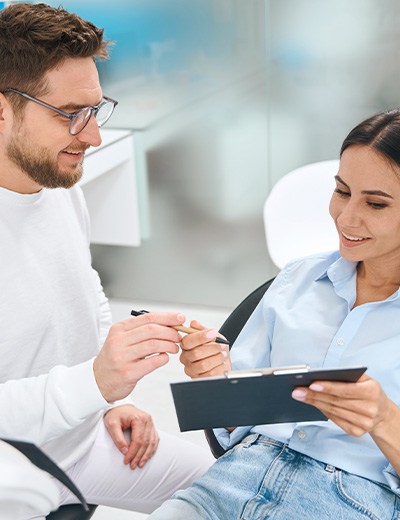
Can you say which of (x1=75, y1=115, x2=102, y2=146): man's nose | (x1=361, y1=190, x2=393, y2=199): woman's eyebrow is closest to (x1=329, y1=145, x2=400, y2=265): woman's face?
(x1=361, y1=190, x2=393, y2=199): woman's eyebrow

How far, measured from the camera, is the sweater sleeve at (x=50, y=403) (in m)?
1.46

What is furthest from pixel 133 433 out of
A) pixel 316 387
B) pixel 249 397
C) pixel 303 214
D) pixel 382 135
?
pixel 303 214

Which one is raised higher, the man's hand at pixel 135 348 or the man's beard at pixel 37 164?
the man's beard at pixel 37 164

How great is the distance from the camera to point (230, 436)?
162 cm

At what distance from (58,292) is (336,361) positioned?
1.91ft

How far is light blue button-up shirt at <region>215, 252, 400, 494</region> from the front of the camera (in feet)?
4.80

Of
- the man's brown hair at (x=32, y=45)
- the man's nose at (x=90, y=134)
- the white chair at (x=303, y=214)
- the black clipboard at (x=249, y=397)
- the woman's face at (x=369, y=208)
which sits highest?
the man's brown hair at (x=32, y=45)

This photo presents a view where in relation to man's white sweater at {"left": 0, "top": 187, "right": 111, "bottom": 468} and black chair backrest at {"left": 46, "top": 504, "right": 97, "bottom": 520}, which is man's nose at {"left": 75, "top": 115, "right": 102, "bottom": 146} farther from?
black chair backrest at {"left": 46, "top": 504, "right": 97, "bottom": 520}

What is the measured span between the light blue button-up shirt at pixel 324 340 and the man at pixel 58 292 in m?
0.26

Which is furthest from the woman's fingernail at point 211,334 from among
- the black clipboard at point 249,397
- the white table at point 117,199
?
the white table at point 117,199

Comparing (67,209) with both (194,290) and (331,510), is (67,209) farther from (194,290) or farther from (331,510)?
(194,290)

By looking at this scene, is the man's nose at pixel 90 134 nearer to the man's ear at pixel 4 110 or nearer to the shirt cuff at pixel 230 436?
the man's ear at pixel 4 110

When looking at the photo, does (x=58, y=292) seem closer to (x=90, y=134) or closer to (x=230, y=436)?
(x=90, y=134)

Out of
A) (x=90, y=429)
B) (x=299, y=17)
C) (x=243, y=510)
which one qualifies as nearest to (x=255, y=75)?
(x=299, y=17)
